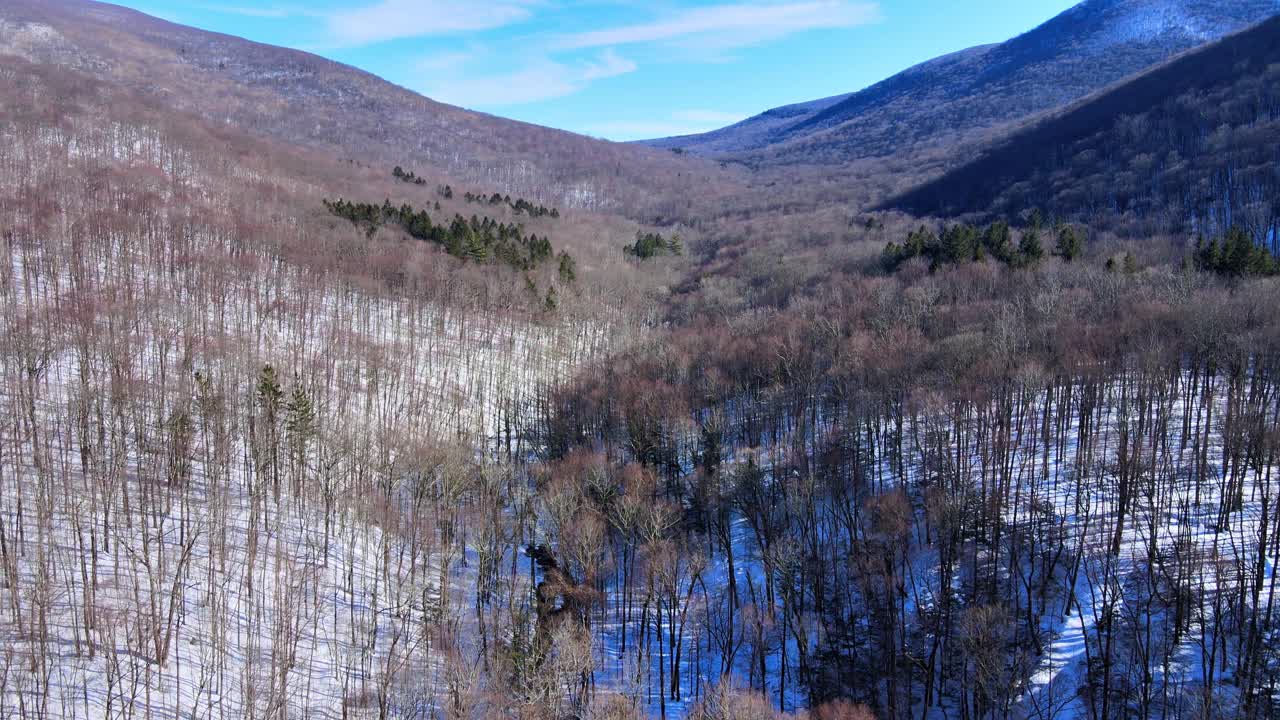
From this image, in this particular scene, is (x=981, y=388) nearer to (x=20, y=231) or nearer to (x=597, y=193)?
(x=20, y=231)

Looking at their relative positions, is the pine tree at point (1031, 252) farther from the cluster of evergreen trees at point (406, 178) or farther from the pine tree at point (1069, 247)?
the cluster of evergreen trees at point (406, 178)

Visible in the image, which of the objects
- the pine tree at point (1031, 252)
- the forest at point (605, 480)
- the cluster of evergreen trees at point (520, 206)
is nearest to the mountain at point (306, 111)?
the cluster of evergreen trees at point (520, 206)

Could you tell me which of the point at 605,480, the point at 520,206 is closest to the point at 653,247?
the point at 520,206

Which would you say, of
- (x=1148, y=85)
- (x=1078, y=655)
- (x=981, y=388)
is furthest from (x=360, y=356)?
(x=1148, y=85)

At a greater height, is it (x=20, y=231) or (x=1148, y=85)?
(x=1148, y=85)

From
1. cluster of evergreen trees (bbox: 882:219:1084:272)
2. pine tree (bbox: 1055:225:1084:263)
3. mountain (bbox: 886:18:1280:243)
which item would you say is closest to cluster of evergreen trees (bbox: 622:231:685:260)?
cluster of evergreen trees (bbox: 882:219:1084:272)

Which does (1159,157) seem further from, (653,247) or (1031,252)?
(653,247)
